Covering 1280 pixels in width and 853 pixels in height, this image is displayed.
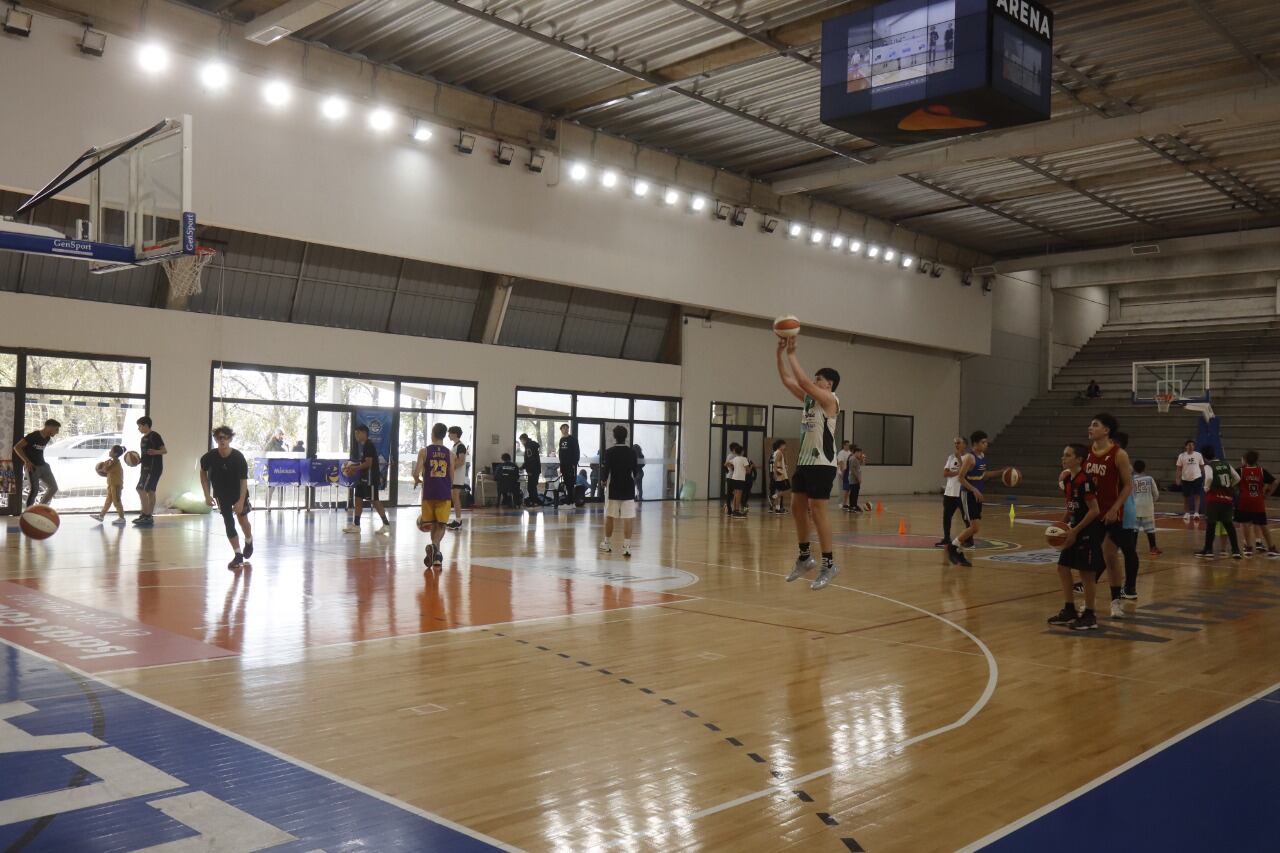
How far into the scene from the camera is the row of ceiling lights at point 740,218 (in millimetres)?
24688

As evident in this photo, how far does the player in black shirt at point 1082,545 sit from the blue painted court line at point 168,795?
6492mm

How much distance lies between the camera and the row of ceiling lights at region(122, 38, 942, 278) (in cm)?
1825

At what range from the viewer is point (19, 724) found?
5543 millimetres

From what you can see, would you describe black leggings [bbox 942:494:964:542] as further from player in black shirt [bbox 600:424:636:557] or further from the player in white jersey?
the player in white jersey

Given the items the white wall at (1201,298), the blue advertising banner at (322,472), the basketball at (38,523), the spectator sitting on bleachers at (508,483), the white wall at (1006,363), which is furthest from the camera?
the white wall at (1201,298)

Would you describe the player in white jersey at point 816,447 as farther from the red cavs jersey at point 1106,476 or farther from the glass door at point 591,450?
the glass door at point 591,450

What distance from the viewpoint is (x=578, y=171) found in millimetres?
24125

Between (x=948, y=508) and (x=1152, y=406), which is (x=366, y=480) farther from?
(x=1152, y=406)

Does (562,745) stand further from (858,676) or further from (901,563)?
(901,563)

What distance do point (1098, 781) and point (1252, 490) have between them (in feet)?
43.2

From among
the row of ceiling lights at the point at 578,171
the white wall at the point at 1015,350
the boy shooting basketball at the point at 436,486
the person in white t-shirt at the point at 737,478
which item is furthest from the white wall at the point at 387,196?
the white wall at the point at 1015,350

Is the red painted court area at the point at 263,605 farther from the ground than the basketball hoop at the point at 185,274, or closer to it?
closer to it

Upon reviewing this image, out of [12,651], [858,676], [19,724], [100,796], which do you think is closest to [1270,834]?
[858,676]

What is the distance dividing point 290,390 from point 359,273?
313 centimetres
